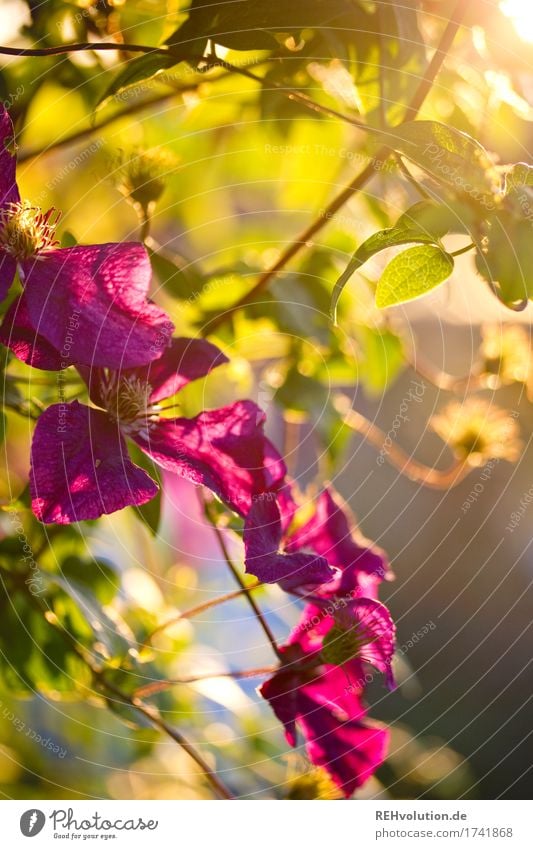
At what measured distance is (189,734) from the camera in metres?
0.46

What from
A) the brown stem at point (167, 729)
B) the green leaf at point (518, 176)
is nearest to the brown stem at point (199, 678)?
the brown stem at point (167, 729)

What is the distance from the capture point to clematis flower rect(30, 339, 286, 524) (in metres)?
0.27

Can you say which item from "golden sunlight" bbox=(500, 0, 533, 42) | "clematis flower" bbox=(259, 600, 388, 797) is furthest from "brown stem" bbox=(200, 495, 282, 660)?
"golden sunlight" bbox=(500, 0, 533, 42)

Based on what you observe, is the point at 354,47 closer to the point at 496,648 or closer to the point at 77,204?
the point at 77,204

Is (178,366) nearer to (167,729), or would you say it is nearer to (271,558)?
(271,558)

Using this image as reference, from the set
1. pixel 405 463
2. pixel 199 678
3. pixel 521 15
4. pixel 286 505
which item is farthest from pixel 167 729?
pixel 521 15

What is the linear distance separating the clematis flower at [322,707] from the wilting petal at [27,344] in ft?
0.53

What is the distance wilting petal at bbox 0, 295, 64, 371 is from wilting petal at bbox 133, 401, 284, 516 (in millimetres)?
53

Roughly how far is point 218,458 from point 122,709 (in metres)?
0.18

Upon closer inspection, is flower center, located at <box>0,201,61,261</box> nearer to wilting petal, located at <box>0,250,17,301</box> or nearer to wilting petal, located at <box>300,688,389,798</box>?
wilting petal, located at <box>0,250,17,301</box>

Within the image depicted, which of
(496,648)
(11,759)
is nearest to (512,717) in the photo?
(496,648)

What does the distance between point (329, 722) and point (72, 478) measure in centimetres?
18

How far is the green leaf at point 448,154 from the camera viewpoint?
0.27m

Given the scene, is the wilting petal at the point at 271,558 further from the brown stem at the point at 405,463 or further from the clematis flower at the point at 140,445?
the brown stem at the point at 405,463
